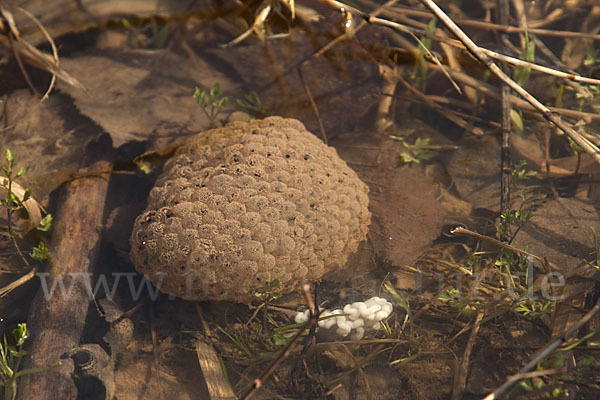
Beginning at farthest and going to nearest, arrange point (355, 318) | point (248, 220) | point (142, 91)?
point (142, 91) → point (355, 318) → point (248, 220)

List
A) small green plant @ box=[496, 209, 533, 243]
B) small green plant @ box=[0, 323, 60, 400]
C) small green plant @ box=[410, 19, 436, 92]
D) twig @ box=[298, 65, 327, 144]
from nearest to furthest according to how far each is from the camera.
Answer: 1. small green plant @ box=[0, 323, 60, 400]
2. small green plant @ box=[496, 209, 533, 243]
3. twig @ box=[298, 65, 327, 144]
4. small green plant @ box=[410, 19, 436, 92]

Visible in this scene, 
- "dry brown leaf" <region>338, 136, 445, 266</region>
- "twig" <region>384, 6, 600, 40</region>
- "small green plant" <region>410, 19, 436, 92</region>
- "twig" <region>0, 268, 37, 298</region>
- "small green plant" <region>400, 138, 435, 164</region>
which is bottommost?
"twig" <region>0, 268, 37, 298</region>

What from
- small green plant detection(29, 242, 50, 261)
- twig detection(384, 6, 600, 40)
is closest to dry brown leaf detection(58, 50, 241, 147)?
small green plant detection(29, 242, 50, 261)

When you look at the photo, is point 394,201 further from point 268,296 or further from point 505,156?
point 268,296

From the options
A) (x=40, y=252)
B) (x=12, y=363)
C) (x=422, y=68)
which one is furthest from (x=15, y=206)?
(x=422, y=68)

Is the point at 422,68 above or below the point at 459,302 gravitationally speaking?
above

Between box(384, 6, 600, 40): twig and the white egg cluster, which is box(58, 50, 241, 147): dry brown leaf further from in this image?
box(384, 6, 600, 40): twig

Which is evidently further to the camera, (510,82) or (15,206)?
(510,82)
